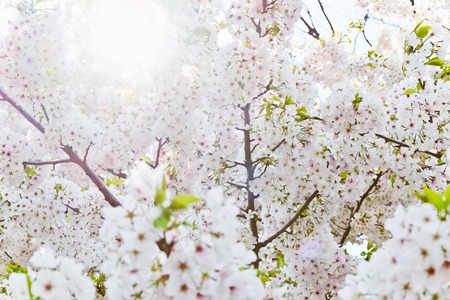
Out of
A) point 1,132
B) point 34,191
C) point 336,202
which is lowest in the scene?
point 336,202

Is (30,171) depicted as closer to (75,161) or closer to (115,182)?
(75,161)

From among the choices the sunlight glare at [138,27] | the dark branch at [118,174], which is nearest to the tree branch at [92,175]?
the sunlight glare at [138,27]

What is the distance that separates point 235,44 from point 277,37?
0.75 metres

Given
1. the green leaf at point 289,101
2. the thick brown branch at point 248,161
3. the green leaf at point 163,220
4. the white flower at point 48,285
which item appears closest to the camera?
the green leaf at point 163,220

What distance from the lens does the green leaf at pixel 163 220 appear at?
187 centimetres

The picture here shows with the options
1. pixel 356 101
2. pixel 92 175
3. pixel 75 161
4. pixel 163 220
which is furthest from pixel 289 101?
pixel 163 220

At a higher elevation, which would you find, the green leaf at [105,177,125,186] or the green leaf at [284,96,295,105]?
the green leaf at [105,177,125,186]

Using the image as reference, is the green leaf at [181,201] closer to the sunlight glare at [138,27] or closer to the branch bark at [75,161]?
the branch bark at [75,161]

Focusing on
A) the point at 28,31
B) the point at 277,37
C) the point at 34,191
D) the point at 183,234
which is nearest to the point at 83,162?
the point at 34,191

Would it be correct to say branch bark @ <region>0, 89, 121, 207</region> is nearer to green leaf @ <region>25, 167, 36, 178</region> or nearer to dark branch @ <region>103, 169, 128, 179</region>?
green leaf @ <region>25, 167, 36, 178</region>

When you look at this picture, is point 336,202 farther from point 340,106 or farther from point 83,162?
point 83,162

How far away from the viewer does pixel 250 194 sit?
579cm

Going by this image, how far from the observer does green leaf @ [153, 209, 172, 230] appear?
Result: 1.87 m

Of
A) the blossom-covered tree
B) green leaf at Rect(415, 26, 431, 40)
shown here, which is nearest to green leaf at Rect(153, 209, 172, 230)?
the blossom-covered tree
